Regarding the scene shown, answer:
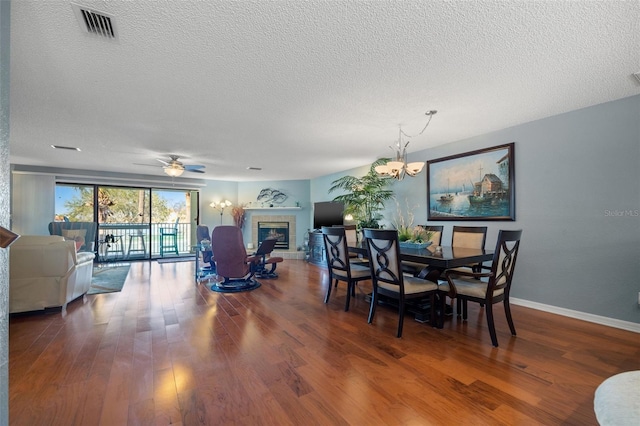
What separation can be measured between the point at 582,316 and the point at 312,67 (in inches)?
154

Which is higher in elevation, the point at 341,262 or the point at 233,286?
the point at 341,262

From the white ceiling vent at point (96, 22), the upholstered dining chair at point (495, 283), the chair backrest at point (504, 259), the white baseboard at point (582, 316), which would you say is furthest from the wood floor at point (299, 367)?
the white ceiling vent at point (96, 22)

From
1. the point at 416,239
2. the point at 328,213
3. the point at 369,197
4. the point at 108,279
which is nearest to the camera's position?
the point at 416,239

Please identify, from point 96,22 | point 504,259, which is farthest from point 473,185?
point 96,22

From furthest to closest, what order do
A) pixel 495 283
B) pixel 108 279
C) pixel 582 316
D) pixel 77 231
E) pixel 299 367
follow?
1. pixel 77 231
2. pixel 108 279
3. pixel 582 316
4. pixel 495 283
5. pixel 299 367

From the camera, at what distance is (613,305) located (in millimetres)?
2770

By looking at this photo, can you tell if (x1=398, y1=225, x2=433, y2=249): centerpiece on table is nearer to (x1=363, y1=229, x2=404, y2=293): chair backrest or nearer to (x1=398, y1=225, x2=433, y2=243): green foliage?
(x1=398, y1=225, x2=433, y2=243): green foliage

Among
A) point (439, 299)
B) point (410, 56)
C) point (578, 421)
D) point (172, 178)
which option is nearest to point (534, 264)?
point (439, 299)

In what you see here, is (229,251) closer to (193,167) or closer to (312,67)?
(193,167)

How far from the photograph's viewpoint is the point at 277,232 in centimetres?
824

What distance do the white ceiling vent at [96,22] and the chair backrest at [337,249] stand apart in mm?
2606

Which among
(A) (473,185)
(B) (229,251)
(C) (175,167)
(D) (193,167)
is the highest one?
(D) (193,167)

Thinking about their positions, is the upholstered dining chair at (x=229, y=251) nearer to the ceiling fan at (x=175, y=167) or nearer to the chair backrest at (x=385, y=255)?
the ceiling fan at (x=175, y=167)

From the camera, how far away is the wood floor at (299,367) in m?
1.53
